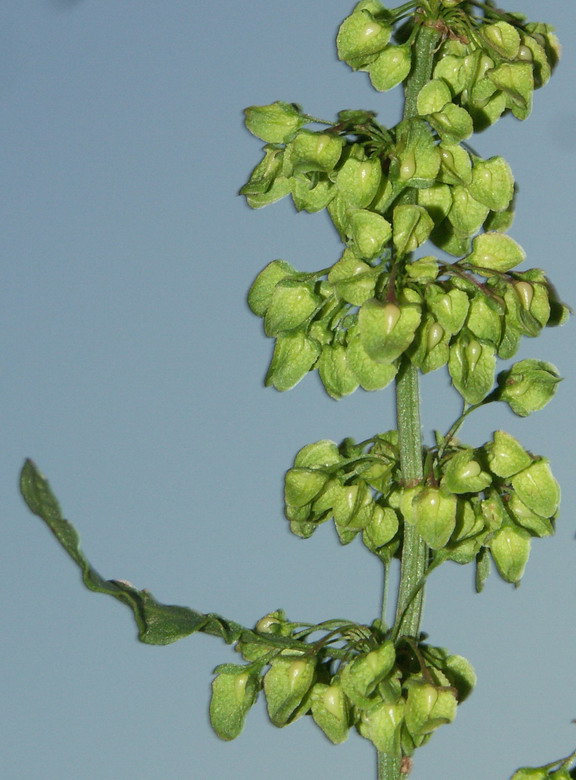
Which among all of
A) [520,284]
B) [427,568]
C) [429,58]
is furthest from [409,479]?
[429,58]

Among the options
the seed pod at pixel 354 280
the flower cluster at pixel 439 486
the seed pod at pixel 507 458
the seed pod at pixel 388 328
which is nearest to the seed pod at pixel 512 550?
the flower cluster at pixel 439 486

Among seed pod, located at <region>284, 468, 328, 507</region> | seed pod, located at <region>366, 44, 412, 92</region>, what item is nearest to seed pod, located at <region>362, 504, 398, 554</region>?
seed pod, located at <region>284, 468, 328, 507</region>

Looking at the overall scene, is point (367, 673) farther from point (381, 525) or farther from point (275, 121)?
point (275, 121)

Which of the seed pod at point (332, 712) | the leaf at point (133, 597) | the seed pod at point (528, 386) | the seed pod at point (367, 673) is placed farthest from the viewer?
the seed pod at point (528, 386)

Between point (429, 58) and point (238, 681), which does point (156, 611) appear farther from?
point (429, 58)

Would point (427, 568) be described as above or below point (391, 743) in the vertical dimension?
above

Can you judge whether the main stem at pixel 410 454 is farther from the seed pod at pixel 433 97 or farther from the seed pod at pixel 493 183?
the seed pod at pixel 493 183
